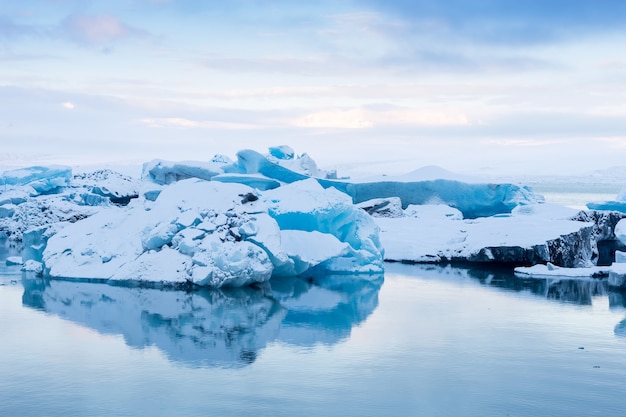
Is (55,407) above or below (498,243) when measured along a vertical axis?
below

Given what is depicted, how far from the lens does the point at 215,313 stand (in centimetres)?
811

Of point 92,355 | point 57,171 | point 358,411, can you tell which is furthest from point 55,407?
point 57,171

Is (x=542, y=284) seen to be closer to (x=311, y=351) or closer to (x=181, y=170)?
(x=311, y=351)

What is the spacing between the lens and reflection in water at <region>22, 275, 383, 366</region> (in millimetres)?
6734

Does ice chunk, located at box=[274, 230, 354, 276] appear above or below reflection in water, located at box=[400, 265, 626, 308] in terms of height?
above

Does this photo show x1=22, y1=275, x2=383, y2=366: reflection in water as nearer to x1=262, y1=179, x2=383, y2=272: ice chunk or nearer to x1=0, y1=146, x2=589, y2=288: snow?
x1=0, y1=146, x2=589, y2=288: snow

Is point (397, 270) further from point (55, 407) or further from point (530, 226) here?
point (55, 407)

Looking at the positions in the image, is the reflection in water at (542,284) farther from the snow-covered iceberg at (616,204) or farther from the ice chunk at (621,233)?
the snow-covered iceberg at (616,204)

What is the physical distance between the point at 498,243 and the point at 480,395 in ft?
24.5

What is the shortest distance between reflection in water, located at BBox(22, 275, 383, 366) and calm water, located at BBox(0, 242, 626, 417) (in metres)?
0.02

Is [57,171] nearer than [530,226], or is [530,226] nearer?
[530,226]

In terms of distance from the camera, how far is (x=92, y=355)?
20.6 ft

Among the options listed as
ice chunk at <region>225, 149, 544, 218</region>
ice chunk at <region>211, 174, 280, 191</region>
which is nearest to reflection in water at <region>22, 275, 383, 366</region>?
ice chunk at <region>211, 174, 280, 191</region>

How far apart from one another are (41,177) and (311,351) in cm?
1714
